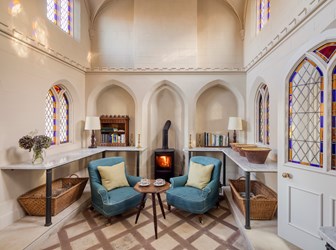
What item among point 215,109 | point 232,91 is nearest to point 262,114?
point 232,91

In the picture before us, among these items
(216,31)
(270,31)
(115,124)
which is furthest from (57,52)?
(270,31)

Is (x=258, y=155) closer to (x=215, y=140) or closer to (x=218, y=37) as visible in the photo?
(x=215, y=140)

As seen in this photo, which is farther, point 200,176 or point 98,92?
point 98,92

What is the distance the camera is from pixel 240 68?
14.5 feet

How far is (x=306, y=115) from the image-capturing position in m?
2.11

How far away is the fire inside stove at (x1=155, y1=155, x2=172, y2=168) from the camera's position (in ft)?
14.6

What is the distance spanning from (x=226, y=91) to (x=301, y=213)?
338 cm

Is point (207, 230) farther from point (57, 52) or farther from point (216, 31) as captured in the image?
point (216, 31)

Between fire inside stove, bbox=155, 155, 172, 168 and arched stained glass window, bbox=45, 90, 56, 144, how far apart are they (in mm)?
2328

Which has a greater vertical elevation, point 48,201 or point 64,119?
point 64,119

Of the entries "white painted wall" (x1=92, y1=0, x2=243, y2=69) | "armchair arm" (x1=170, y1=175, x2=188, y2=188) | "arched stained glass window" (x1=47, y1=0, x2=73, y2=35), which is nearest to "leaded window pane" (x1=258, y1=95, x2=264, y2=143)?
"white painted wall" (x1=92, y1=0, x2=243, y2=69)

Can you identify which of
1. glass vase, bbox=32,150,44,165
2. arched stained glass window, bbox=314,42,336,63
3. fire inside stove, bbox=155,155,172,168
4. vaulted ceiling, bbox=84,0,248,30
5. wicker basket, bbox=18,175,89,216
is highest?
vaulted ceiling, bbox=84,0,248,30

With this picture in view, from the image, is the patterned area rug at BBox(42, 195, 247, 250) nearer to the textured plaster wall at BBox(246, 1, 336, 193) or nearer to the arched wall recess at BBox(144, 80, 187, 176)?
the textured plaster wall at BBox(246, 1, 336, 193)

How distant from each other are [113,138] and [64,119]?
1.21 meters
